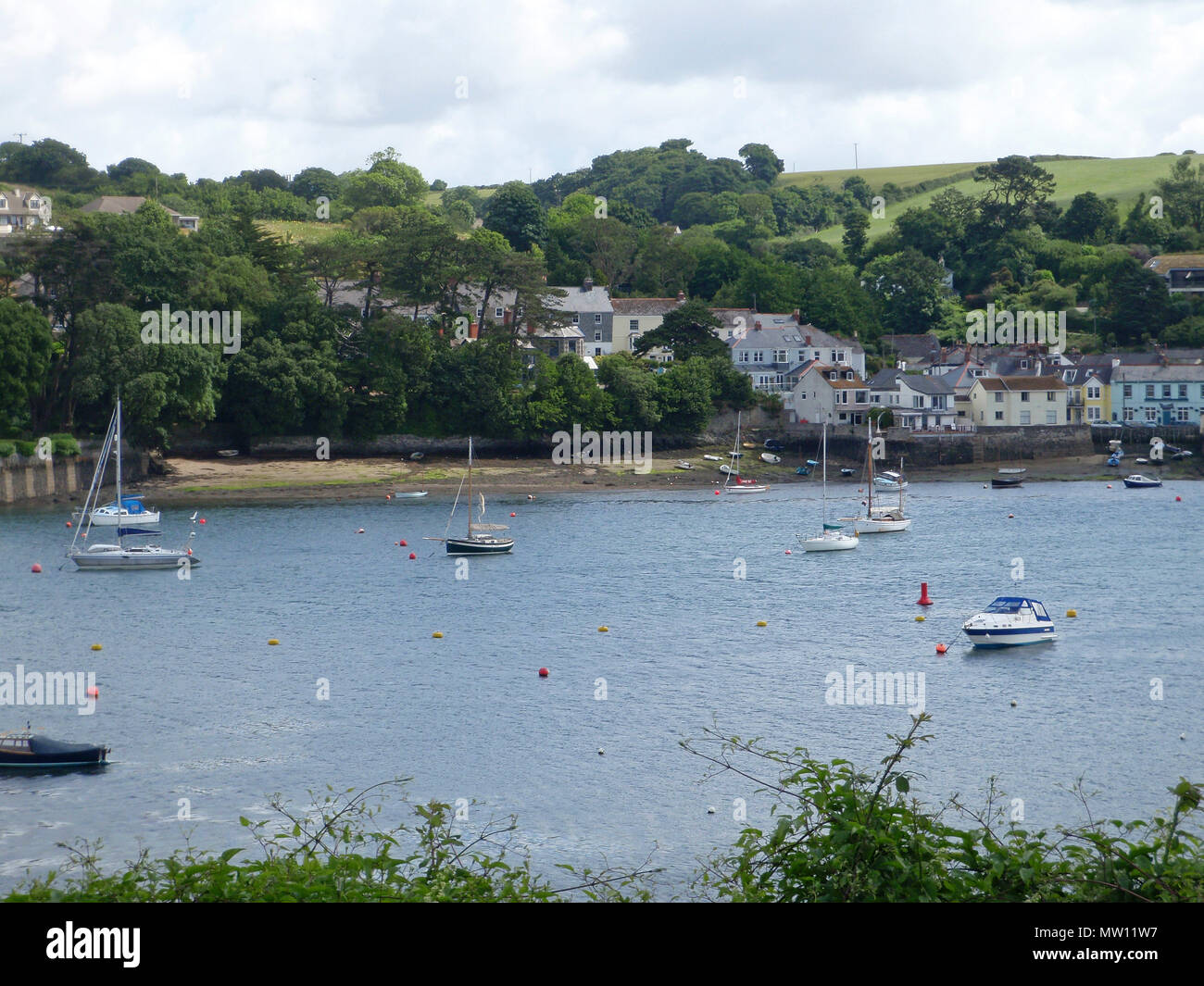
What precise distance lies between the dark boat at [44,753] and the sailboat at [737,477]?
2324 inches

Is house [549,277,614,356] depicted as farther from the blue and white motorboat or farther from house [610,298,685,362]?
the blue and white motorboat

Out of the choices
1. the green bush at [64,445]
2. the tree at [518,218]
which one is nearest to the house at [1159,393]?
the tree at [518,218]

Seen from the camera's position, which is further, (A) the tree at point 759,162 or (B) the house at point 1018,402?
(A) the tree at point 759,162

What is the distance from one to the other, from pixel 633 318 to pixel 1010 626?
248 ft

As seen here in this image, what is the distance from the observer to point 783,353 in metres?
107

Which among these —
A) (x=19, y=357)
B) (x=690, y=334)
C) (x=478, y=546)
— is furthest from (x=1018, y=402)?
(x=19, y=357)

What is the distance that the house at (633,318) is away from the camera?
366ft

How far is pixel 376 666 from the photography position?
38.4 m

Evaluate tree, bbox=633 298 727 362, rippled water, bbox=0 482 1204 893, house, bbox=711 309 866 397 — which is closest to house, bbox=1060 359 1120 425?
house, bbox=711 309 866 397

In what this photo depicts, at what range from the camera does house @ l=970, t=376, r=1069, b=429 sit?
9544 centimetres

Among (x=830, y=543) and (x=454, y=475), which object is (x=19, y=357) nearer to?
(x=454, y=475)

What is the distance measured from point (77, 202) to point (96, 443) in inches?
2680

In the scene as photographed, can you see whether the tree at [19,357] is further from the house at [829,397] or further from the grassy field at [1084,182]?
the grassy field at [1084,182]
